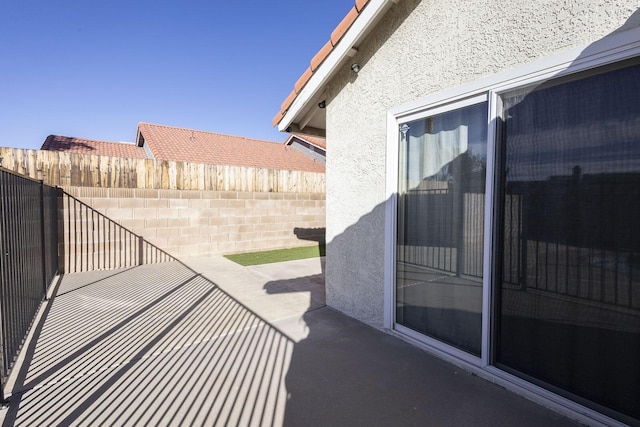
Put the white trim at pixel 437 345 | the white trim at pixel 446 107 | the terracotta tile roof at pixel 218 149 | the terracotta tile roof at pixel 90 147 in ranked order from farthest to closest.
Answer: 1. the terracotta tile roof at pixel 90 147
2. the terracotta tile roof at pixel 218 149
3. the white trim at pixel 437 345
4. the white trim at pixel 446 107

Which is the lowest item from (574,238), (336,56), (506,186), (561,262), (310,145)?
(561,262)

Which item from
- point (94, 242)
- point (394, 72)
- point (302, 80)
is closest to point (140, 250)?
point (94, 242)

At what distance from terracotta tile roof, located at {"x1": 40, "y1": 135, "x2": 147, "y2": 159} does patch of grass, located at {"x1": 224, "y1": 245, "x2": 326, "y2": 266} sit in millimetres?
11634

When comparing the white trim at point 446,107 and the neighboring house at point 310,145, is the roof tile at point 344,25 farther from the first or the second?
→ the neighboring house at point 310,145

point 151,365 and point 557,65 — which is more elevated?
point 557,65

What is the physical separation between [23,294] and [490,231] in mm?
6268

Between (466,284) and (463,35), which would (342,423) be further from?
(463,35)

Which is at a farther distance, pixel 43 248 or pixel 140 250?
pixel 140 250

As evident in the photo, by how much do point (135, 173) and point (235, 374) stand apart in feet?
26.8

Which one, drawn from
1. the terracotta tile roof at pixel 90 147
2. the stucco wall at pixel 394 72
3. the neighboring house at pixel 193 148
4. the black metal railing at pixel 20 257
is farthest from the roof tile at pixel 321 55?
the terracotta tile roof at pixel 90 147

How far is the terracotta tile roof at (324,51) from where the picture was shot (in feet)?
14.3

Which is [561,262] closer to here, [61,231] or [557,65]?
[557,65]

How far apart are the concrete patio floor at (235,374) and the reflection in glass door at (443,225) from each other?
1.78 ft

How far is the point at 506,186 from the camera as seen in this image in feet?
10.6
